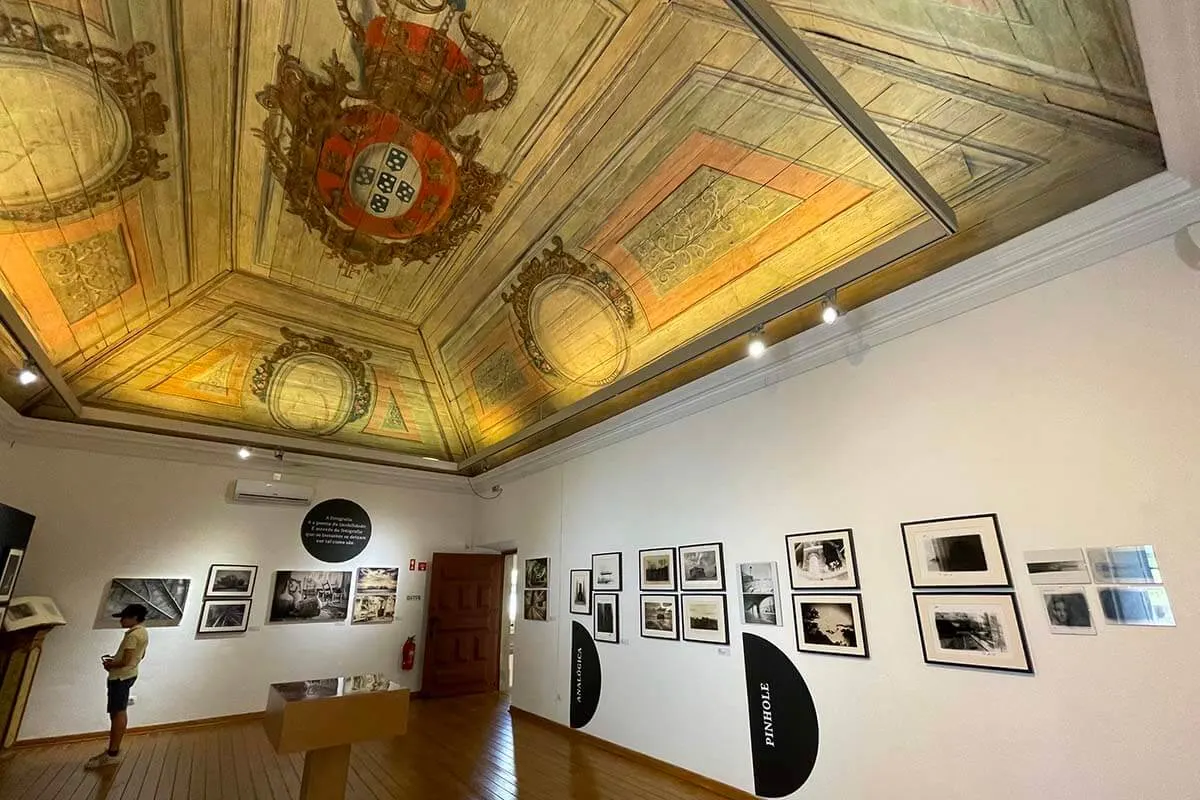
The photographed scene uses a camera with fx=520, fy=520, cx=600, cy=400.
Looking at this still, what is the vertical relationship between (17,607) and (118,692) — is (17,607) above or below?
above

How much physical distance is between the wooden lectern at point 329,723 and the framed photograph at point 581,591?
3026mm

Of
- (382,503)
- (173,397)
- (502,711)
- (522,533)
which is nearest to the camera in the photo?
(173,397)

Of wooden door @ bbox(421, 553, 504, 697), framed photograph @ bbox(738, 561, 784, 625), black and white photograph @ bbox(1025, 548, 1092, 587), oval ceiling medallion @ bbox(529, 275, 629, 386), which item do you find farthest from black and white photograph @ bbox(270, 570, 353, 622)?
black and white photograph @ bbox(1025, 548, 1092, 587)

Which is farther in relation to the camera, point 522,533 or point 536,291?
point 522,533

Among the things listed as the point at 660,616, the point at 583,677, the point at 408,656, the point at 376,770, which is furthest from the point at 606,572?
the point at 408,656

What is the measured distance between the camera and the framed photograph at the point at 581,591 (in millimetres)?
6492

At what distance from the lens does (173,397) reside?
6891 millimetres

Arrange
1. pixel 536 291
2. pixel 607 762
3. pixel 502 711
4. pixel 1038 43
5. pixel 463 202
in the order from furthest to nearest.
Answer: pixel 502 711 < pixel 536 291 < pixel 607 762 < pixel 463 202 < pixel 1038 43

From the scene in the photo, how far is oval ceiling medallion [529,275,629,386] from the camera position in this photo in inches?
218

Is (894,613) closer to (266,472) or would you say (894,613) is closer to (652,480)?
(652,480)

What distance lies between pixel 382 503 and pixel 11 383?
4524 mm

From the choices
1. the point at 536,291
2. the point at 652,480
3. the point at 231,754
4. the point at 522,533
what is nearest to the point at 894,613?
the point at 652,480

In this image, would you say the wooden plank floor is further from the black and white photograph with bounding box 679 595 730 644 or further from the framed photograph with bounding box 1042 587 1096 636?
the framed photograph with bounding box 1042 587 1096 636

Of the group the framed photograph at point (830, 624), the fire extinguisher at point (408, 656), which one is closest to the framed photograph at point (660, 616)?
the framed photograph at point (830, 624)
